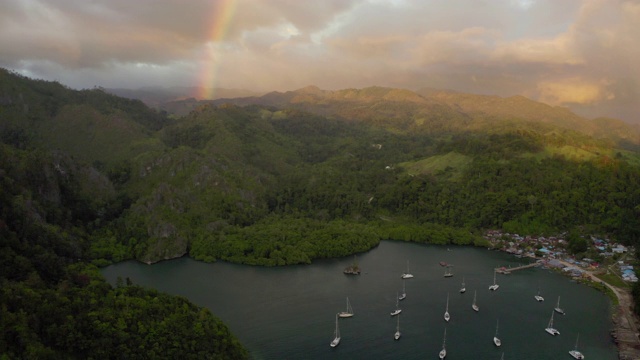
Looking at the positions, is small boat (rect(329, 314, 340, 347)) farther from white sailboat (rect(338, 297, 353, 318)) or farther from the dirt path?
the dirt path

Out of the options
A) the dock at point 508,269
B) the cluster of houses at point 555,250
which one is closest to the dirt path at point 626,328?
the cluster of houses at point 555,250

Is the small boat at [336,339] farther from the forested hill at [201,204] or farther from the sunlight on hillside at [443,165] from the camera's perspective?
the sunlight on hillside at [443,165]

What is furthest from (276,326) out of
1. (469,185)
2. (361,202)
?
(469,185)

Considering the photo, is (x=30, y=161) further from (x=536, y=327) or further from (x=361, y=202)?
(x=536, y=327)

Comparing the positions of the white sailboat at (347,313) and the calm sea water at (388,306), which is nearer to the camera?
the calm sea water at (388,306)

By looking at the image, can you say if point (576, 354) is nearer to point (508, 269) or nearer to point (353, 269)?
point (508, 269)

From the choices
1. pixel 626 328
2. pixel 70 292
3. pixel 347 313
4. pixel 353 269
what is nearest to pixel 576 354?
pixel 626 328

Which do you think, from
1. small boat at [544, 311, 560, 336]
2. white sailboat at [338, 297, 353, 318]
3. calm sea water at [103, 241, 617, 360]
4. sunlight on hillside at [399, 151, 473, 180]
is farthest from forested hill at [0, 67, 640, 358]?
small boat at [544, 311, 560, 336]
